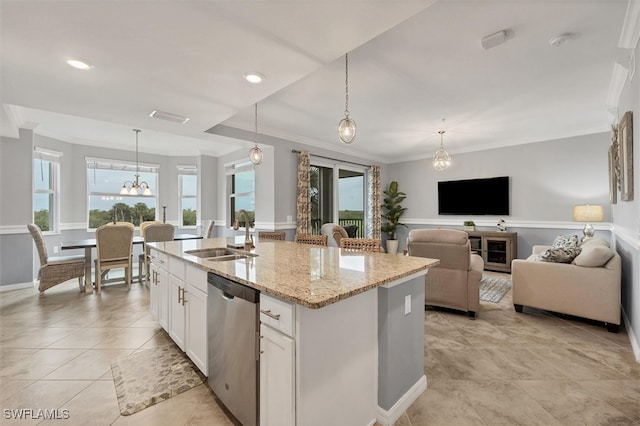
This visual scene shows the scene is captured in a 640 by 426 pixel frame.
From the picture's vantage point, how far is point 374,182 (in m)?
7.31

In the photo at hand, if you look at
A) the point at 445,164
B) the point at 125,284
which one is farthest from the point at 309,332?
the point at 125,284

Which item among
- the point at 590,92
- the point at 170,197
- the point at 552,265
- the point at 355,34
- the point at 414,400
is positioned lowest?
the point at 414,400

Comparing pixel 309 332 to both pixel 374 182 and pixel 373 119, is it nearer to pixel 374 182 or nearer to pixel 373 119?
pixel 373 119

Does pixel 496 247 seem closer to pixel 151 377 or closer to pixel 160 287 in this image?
pixel 160 287

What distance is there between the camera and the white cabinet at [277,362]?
128 cm

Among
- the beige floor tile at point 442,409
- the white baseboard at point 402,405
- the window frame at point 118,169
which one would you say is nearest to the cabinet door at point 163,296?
the white baseboard at point 402,405

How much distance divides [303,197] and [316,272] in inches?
148

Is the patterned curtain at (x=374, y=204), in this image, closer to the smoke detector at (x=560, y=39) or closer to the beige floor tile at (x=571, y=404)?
the smoke detector at (x=560, y=39)

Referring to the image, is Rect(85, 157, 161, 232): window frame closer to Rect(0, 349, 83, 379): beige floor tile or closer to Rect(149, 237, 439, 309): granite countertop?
Answer: Rect(0, 349, 83, 379): beige floor tile

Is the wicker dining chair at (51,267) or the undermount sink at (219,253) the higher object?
the undermount sink at (219,253)

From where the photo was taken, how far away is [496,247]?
5.86 meters

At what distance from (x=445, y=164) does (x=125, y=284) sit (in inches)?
233

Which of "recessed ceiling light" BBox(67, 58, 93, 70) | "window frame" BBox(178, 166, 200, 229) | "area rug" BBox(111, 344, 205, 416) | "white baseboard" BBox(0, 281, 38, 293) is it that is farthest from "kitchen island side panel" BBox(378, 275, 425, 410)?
"window frame" BBox(178, 166, 200, 229)

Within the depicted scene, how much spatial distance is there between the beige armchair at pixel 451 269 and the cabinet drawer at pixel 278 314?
250cm
